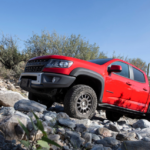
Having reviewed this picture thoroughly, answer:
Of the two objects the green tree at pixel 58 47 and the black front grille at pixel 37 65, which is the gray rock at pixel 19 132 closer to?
the black front grille at pixel 37 65

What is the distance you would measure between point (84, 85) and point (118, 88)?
3.56 feet

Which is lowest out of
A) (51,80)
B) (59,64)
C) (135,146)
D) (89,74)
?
(135,146)

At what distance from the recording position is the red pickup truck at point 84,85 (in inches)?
122

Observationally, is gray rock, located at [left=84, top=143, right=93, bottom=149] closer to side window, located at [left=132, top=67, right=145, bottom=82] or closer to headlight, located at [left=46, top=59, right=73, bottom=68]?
headlight, located at [left=46, top=59, right=73, bottom=68]

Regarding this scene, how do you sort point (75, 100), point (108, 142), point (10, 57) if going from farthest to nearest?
point (10, 57) < point (75, 100) < point (108, 142)

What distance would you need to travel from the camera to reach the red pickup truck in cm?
310

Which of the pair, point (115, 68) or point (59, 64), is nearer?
point (59, 64)

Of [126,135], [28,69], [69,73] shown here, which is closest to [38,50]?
[28,69]

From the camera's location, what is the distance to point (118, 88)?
3943 millimetres

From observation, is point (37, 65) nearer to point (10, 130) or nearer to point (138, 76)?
point (10, 130)

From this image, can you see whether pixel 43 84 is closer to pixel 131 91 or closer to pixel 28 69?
pixel 28 69

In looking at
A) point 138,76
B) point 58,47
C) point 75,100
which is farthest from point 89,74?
point 58,47

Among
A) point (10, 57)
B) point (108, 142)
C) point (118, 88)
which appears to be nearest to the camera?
point (108, 142)

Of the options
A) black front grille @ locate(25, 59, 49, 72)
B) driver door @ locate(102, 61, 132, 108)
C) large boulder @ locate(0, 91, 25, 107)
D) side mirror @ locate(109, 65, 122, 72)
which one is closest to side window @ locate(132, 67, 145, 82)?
driver door @ locate(102, 61, 132, 108)
